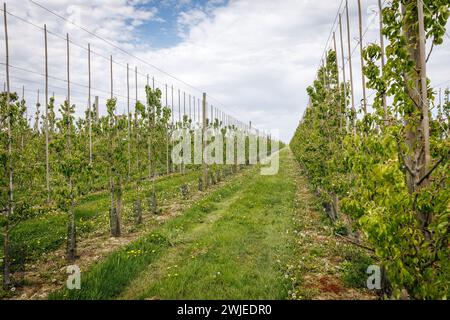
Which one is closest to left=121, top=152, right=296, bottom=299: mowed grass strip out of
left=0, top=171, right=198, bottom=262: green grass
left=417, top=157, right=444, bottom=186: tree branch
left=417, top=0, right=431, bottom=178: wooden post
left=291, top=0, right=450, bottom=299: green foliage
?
left=291, top=0, right=450, bottom=299: green foliage

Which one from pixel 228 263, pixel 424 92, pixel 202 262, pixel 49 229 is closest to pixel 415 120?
pixel 424 92

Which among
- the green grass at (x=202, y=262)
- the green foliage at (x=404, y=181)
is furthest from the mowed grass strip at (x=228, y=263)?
the green foliage at (x=404, y=181)

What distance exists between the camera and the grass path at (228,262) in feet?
21.6

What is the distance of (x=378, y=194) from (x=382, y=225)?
807mm

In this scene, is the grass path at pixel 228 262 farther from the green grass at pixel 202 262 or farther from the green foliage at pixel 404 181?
the green foliage at pixel 404 181

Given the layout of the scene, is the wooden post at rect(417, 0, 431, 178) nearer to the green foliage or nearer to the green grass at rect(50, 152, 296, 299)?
the green foliage

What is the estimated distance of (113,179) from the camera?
1186cm

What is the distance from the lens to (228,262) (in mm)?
8156

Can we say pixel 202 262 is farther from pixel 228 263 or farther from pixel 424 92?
pixel 424 92

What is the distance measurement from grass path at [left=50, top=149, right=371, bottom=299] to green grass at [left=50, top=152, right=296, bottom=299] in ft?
0.07

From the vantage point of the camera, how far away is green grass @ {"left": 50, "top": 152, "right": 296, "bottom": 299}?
6602mm

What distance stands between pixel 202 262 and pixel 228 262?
739 millimetres
